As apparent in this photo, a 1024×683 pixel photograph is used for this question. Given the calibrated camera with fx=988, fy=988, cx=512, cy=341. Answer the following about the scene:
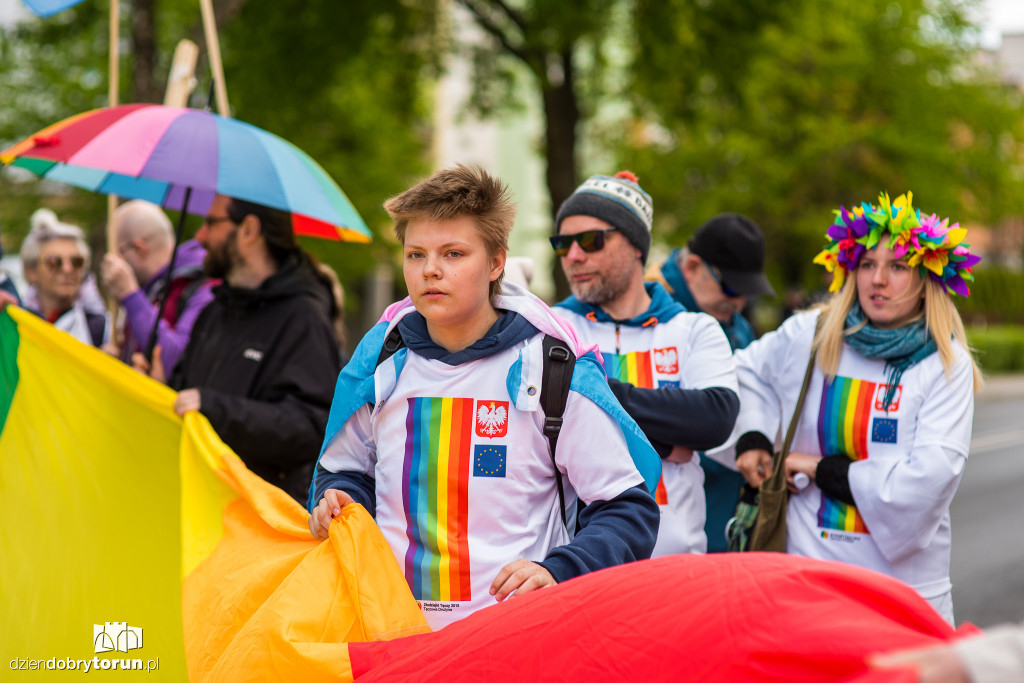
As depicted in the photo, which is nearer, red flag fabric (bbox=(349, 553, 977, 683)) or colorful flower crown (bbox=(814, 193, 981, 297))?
red flag fabric (bbox=(349, 553, 977, 683))

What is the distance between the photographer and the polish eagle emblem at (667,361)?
3621 millimetres

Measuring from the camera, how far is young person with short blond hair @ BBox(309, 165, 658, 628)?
2.44 metres

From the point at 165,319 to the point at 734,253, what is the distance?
118 inches

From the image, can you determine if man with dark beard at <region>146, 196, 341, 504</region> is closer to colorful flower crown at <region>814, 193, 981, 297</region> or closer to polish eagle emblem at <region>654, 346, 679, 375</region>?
polish eagle emblem at <region>654, 346, 679, 375</region>

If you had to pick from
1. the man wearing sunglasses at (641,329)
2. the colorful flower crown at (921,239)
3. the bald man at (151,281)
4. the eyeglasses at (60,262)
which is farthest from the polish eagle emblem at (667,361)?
the eyeglasses at (60,262)

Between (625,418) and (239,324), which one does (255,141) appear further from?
(625,418)

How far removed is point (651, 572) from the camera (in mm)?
1987

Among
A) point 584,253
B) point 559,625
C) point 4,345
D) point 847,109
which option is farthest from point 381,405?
point 847,109

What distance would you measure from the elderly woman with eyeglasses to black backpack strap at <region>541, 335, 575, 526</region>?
432cm

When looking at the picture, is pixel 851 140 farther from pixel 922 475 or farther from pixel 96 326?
pixel 922 475

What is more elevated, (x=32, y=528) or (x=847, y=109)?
(x=847, y=109)

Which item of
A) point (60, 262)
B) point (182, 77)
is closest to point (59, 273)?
point (60, 262)

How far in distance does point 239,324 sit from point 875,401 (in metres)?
2.58

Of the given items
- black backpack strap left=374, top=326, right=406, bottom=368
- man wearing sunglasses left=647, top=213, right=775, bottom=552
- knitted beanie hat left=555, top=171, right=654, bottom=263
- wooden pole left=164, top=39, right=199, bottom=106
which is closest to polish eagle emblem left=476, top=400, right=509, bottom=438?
black backpack strap left=374, top=326, right=406, bottom=368
